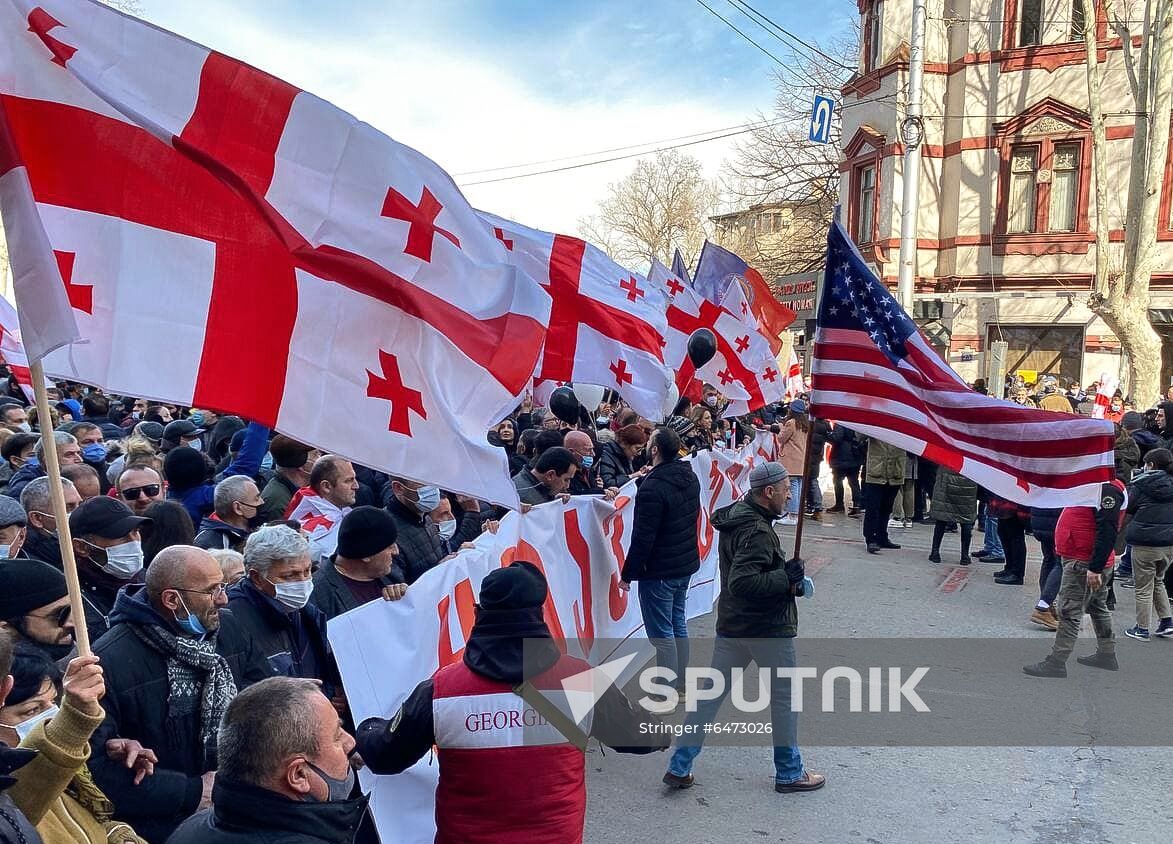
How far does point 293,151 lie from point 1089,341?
24.4m

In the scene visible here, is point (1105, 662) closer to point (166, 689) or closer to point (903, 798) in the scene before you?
point (903, 798)

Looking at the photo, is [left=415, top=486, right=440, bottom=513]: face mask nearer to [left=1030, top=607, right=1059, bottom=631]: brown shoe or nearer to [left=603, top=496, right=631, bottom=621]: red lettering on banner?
[left=603, top=496, right=631, bottom=621]: red lettering on banner

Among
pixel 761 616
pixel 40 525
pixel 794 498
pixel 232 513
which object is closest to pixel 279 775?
pixel 232 513

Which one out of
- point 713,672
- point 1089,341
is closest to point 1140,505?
point 713,672

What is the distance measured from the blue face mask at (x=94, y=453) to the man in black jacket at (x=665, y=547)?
453 centimetres

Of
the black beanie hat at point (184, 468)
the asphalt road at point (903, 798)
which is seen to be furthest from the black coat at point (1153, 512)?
the black beanie hat at point (184, 468)

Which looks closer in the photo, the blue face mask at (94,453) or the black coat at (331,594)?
the black coat at (331,594)

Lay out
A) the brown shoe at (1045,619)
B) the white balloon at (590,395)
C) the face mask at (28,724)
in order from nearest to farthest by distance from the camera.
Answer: the face mask at (28,724) → the brown shoe at (1045,619) → the white balloon at (590,395)

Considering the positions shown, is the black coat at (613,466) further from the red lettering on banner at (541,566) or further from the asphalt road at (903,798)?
the asphalt road at (903,798)

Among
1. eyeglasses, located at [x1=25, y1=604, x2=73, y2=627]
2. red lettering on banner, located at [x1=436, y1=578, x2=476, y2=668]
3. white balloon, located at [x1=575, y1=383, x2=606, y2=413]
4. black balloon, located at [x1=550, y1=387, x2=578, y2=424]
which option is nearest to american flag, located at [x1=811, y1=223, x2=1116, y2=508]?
red lettering on banner, located at [x1=436, y1=578, x2=476, y2=668]

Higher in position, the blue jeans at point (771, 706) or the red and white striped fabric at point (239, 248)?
the red and white striped fabric at point (239, 248)

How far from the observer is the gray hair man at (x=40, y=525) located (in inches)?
181

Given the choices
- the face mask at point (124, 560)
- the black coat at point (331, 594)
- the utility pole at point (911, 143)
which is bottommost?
the black coat at point (331, 594)

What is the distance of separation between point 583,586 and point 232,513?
2521 millimetres
